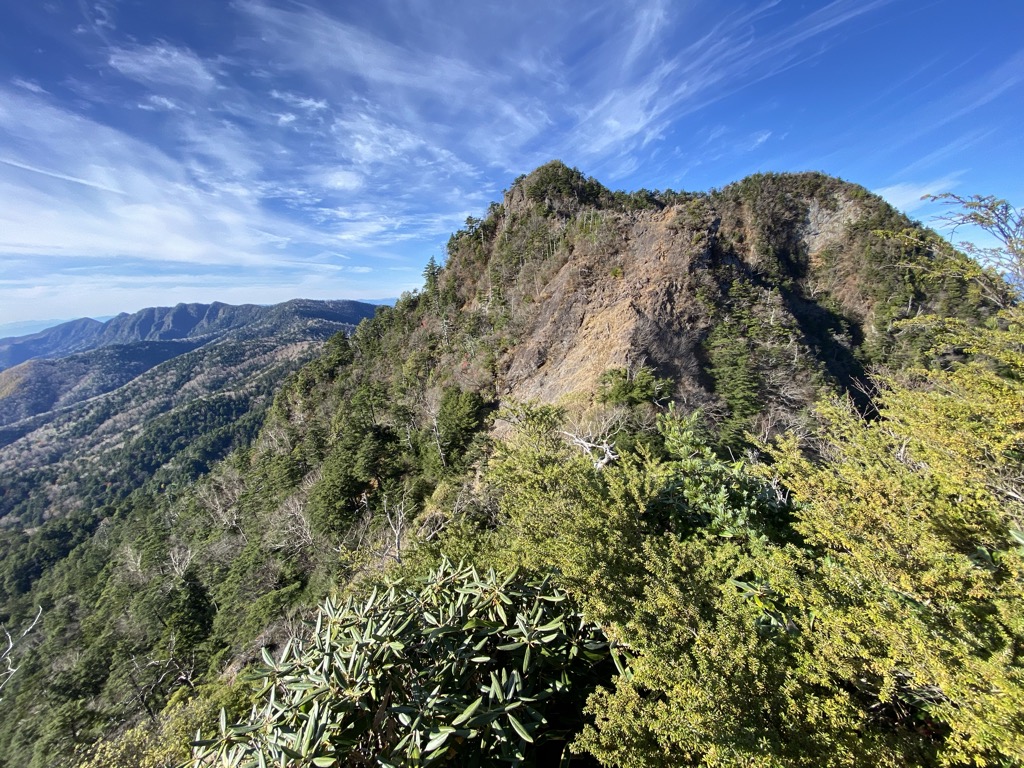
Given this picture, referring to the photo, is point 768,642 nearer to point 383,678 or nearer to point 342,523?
point 383,678

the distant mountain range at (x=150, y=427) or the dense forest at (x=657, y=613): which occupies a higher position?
the dense forest at (x=657, y=613)

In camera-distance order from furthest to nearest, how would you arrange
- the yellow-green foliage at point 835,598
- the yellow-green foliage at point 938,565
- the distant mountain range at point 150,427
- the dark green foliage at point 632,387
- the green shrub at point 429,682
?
the distant mountain range at point 150,427 < the dark green foliage at point 632,387 < the green shrub at point 429,682 < the yellow-green foliage at point 835,598 < the yellow-green foliage at point 938,565

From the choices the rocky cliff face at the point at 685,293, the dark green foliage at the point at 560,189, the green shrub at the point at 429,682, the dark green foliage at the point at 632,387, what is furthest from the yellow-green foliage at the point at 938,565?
the dark green foliage at the point at 560,189

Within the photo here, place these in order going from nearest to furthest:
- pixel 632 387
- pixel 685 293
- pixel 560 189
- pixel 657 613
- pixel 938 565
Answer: pixel 938 565
pixel 657 613
pixel 632 387
pixel 685 293
pixel 560 189

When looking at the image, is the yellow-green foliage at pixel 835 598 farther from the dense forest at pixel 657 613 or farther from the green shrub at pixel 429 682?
the green shrub at pixel 429 682

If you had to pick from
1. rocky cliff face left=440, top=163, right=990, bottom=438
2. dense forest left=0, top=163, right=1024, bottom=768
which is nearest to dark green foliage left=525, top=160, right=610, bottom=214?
rocky cliff face left=440, top=163, right=990, bottom=438

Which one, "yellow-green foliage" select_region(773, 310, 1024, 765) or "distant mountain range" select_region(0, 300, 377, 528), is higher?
"yellow-green foliage" select_region(773, 310, 1024, 765)

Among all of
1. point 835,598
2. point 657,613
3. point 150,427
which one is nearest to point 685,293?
point 835,598

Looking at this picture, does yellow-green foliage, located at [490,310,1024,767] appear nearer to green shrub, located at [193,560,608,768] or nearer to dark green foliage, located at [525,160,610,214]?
green shrub, located at [193,560,608,768]

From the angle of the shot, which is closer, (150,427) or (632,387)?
(632,387)

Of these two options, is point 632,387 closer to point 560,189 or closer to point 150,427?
point 560,189

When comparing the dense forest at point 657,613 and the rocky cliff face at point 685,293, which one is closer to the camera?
the dense forest at point 657,613

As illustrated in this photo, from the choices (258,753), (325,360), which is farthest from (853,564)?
(325,360)

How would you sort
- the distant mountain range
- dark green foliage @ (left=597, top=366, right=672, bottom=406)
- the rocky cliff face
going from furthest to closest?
1. the distant mountain range
2. the rocky cliff face
3. dark green foliage @ (left=597, top=366, right=672, bottom=406)
